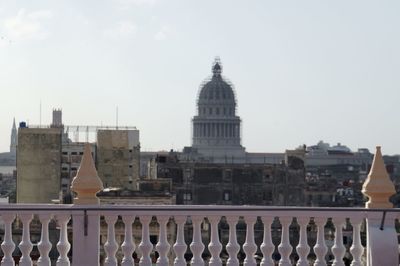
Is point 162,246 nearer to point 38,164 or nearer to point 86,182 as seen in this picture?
point 86,182

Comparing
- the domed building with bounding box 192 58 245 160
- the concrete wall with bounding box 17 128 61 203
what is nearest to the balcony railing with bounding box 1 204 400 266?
the concrete wall with bounding box 17 128 61 203

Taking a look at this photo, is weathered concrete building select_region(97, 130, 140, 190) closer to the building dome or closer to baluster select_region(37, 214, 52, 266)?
baluster select_region(37, 214, 52, 266)

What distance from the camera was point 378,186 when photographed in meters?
10.2

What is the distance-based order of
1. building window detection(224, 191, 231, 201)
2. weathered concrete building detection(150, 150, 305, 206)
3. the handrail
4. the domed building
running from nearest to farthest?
the handrail
building window detection(224, 191, 231, 201)
weathered concrete building detection(150, 150, 305, 206)
the domed building

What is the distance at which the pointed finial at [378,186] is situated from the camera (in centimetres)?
1016

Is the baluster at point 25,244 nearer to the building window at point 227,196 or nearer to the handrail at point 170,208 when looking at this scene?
the handrail at point 170,208

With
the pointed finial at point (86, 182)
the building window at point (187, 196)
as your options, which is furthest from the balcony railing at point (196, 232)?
the building window at point (187, 196)

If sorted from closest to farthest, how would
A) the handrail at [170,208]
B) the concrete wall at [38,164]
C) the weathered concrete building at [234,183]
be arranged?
the handrail at [170,208]
the concrete wall at [38,164]
the weathered concrete building at [234,183]

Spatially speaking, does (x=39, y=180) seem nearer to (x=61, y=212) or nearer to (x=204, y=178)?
(x=204, y=178)

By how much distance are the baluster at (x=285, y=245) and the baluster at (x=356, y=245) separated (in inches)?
25.1

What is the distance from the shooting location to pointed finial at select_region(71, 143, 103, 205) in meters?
10.2

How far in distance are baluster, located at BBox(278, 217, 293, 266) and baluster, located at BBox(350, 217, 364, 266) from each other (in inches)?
25.1

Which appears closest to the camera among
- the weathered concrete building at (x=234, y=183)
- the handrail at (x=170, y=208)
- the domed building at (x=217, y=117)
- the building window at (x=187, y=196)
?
the handrail at (x=170, y=208)

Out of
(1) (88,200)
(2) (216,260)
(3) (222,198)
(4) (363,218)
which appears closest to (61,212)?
(1) (88,200)
